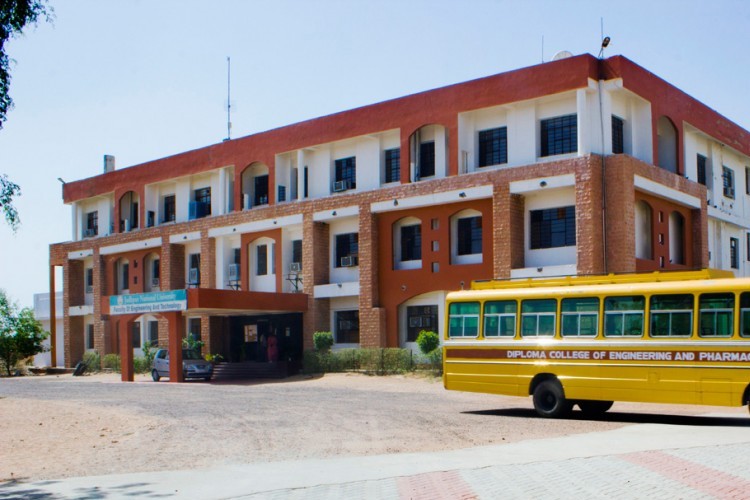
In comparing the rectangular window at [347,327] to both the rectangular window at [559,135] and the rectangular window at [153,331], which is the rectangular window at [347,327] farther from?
the rectangular window at [153,331]

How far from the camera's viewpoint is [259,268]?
44062mm

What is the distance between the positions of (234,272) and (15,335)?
664 inches

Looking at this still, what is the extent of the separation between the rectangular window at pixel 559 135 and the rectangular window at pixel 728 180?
11.2m

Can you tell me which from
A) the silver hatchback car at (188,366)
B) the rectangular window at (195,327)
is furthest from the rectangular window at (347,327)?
the rectangular window at (195,327)

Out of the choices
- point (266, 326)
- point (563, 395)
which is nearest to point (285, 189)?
point (266, 326)

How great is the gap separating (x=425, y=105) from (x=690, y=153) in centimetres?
1140

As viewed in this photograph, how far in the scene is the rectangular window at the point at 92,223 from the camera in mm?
54656

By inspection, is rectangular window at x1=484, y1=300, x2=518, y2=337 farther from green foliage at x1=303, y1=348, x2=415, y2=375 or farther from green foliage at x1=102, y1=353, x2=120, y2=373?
green foliage at x1=102, y1=353, x2=120, y2=373

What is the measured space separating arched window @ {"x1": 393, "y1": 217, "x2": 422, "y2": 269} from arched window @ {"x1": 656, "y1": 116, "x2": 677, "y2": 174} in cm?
1021

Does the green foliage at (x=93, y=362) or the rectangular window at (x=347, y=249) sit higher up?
the rectangular window at (x=347, y=249)

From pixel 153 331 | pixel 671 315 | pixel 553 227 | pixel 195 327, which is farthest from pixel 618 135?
pixel 153 331

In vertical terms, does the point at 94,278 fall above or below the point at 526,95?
below

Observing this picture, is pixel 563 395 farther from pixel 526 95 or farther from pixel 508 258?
pixel 526 95

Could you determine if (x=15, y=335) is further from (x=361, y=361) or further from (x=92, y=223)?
(x=361, y=361)
